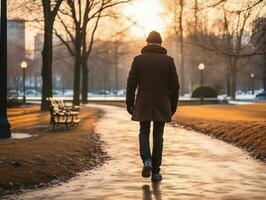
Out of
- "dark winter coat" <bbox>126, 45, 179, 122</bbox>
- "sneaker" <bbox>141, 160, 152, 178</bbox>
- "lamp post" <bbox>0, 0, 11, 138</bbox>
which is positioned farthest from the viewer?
"lamp post" <bbox>0, 0, 11, 138</bbox>

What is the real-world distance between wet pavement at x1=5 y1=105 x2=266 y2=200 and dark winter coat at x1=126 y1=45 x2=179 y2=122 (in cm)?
104

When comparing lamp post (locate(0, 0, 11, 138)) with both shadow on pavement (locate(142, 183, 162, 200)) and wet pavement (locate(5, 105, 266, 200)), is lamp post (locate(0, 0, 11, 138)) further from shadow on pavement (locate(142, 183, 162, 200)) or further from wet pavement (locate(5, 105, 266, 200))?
shadow on pavement (locate(142, 183, 162, 200))


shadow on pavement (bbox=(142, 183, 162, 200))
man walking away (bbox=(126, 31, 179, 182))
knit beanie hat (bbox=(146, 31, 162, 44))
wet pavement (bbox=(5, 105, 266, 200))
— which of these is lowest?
wet pavement (bbox=(5, 105, 266, 200))

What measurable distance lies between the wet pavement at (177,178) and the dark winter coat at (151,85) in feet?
3.42

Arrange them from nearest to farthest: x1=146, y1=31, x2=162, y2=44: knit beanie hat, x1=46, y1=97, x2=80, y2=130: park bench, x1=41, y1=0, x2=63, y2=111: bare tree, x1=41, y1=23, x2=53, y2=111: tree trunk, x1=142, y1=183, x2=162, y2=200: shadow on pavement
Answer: x1=142, y1=183, x2=162, y2=200: shadow on pavement
x1=146, y1=31, x2=162, y2=44: knit beanie hat
x1=46, y1=97, x2=80, y2=130: park bench
x1=41, y1=0, x2=63, y2=111: bare tree
x1=41, y1=23, x2=53, y2=111: tree trunk

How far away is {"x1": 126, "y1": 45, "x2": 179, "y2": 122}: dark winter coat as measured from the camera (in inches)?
351

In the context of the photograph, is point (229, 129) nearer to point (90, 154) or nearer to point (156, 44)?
point (90, 154)

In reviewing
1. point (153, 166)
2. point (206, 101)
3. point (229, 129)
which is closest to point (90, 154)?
point (153, 166)

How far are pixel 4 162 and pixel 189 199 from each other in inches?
146

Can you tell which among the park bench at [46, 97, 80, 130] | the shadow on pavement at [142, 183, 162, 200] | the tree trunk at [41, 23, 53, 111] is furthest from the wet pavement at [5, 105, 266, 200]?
the tree trunk at [41, 23, 53, 111]

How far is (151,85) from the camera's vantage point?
8.95 meters

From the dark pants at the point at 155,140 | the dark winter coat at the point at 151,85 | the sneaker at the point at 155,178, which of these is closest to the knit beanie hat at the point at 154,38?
the dark winter coat at the point at 151,85

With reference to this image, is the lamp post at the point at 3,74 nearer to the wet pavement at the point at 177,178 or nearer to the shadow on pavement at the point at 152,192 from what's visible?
the wet pavement at the point at 177,178

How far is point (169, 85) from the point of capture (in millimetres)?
9062
